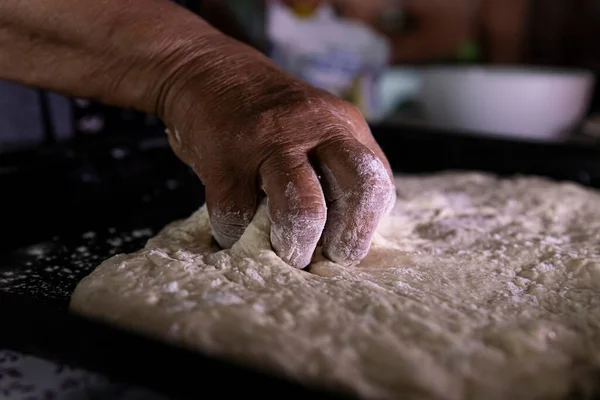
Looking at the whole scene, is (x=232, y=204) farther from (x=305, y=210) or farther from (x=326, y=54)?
(x=326, y=54)

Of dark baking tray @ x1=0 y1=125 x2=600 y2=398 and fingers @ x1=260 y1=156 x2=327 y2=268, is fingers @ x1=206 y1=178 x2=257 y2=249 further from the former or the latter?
dark baking tray @ x1=0 y1=125 x2=600 y2=398

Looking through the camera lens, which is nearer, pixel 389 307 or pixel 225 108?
pixel 389 307

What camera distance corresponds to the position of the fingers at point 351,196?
0.66m

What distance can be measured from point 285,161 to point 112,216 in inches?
19.4

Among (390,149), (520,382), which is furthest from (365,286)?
(390,149)

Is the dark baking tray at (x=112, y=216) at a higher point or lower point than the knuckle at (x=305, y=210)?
lower

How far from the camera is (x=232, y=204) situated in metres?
0.69

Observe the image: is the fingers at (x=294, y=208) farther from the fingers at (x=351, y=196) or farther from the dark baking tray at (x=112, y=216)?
the dark baking tray at (x=112, y=216)

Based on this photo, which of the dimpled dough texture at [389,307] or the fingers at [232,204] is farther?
the fingers at [232,204]

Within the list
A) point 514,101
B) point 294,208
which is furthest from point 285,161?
point 514,101

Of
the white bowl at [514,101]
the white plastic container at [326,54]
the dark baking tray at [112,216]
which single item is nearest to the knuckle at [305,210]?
the dark baking tray at [112,216]

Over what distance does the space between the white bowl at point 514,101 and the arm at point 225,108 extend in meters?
1.08

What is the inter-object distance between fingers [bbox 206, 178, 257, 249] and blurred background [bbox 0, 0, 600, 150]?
60cm

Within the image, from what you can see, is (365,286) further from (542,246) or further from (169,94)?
(169,94)
